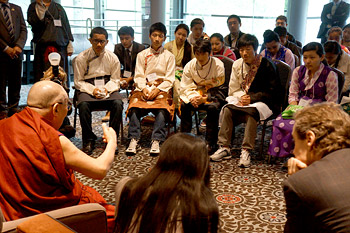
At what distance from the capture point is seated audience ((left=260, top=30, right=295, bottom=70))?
4590 millimetres

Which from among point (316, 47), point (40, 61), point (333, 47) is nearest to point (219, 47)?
point (333, 47)

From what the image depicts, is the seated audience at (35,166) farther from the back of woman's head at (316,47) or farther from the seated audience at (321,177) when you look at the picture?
the back of woman's head at (316,47)

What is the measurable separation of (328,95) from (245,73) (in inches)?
33.0

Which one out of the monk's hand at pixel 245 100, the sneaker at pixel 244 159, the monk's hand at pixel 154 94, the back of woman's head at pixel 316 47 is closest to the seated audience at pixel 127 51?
the monk's hand at pixel 154 94

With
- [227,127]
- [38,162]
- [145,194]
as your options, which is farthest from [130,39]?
[145,194]

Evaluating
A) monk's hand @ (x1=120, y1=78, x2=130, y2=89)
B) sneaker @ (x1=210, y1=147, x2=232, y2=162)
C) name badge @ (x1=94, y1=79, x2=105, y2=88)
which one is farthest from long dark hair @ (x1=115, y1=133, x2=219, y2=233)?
monk's hand @ (x1=120, y1=78, x2=130, y2=89)

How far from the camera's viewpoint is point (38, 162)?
65.7 inches

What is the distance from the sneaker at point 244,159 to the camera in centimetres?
367

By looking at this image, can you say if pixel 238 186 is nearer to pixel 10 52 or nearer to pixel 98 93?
pixel 98 93

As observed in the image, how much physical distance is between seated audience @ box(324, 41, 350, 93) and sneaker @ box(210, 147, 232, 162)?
1530 millimetres

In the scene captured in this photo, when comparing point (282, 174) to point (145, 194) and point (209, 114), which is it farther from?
point (145, 194)

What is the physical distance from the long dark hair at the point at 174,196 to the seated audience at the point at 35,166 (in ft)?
1.34

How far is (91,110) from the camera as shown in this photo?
4074 millimetres

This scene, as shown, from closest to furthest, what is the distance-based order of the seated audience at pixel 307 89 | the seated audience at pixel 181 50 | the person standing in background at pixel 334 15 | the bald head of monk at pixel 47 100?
1. the bald head of monk at pixel 47 100
2. the seated audience at pixel 307 89
3. the seated audience at pixel 181 50
4. the person standing in background at pixel 334 15
